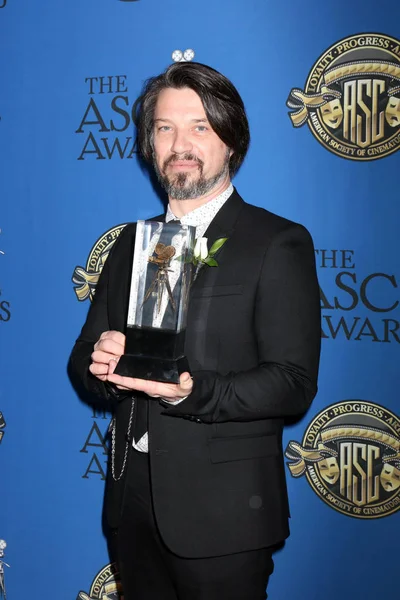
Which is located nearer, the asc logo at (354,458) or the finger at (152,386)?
the finger at (152,386)

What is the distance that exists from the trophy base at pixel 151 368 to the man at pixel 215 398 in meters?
0.03

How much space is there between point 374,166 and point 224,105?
507 millimetres

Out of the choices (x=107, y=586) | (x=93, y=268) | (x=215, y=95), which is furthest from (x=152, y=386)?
(x=107, y=586)

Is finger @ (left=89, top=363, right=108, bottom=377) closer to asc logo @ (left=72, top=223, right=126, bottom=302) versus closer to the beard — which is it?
the beard

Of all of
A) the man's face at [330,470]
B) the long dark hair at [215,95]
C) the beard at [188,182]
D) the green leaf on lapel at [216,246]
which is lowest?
the man's face at [330,470]

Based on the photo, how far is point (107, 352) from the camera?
122 centimetres

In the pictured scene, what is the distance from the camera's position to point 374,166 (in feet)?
5.60

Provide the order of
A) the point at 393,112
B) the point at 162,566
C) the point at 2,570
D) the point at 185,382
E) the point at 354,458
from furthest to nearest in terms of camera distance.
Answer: the point at 2,570 < the point at 354,458 < the point at 393,112 < the point at 162,566 < the point at 185,382

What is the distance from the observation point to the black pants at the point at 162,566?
128 cm

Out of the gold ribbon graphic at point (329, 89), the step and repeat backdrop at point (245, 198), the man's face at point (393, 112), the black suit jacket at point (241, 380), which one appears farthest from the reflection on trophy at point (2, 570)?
the man's face at point (393, 112)

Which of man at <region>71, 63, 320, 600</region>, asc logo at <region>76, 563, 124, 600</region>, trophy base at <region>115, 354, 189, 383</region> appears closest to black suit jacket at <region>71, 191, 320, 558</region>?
man at <region>71, 63, 320, 600</region>

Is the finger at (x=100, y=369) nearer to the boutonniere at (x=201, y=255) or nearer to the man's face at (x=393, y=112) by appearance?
the boutonniere at (x=201, y=255)

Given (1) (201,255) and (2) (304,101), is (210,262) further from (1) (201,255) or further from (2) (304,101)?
(2) (304,101)

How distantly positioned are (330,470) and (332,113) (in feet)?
3.21
